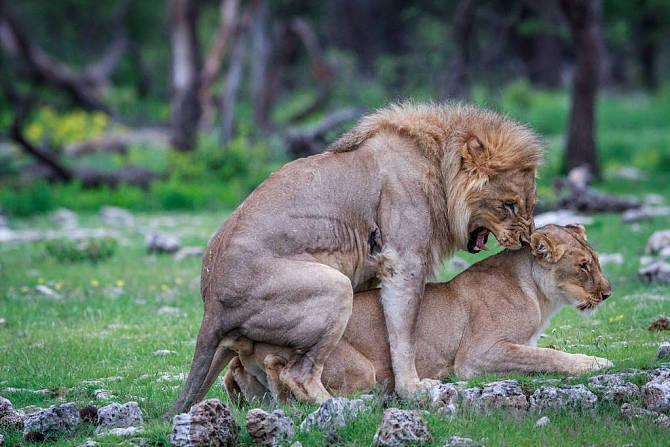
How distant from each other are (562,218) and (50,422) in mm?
8756

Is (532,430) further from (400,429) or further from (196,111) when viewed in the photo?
(196,111)

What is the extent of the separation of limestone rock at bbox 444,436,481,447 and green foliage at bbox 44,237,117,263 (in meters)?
7.60

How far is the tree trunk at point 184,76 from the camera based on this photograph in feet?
69.2

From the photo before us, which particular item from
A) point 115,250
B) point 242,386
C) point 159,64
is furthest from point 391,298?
point 159,64

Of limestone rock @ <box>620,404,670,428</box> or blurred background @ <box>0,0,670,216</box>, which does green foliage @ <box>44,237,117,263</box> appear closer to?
blurred background @ <box>0,0,670,216</box>

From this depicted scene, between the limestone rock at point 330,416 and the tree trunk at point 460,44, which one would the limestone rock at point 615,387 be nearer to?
the limestone rock at point 330,416

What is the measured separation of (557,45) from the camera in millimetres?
36312

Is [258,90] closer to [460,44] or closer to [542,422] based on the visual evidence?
[460,44]

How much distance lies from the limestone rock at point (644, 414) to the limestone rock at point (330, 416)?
1398 mm

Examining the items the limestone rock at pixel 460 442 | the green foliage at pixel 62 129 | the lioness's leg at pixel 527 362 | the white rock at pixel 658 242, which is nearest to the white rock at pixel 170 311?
the lioness's leg at pixel 527 362

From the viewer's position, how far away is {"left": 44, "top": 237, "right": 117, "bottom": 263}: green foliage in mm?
12070

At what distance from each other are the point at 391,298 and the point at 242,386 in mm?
1040

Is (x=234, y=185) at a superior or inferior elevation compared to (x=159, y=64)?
inferior

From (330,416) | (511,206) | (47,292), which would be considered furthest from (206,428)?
(47,292)
